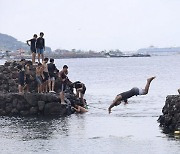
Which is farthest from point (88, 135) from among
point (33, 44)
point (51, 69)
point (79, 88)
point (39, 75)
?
point (33, 44)

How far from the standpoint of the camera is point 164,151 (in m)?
19.7

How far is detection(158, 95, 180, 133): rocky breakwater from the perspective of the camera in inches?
935

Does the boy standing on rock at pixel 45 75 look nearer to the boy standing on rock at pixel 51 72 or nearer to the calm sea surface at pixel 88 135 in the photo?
the boy standing on rock at pixel 51 72

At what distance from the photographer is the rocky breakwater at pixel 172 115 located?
23.8m

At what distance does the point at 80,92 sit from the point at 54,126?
6928 millimetres

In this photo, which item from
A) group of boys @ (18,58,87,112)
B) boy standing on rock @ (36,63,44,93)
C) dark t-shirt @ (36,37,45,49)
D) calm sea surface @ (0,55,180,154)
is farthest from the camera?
dark t-shirt @ (36,37,45,49)

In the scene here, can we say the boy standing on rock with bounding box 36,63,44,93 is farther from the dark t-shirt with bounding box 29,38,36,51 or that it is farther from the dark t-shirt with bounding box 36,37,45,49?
the dark t-shirt with bounding box 29,38,36,51

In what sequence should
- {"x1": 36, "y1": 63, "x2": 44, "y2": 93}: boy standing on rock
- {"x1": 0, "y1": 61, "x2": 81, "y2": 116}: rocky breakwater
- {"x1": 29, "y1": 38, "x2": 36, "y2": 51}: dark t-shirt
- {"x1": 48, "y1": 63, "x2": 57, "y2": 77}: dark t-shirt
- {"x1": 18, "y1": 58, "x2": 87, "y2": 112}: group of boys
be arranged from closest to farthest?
{"x1": 0, "y1": 61, "x2": 81, "y2": 116}: rocky breakwater
{"x1": 36, "y1": 63, "x2": 44, "y2": 93}: boy standing on rock
{"x1": 18, "y1": 58, "x2": 87, "y2": 112}: group of boys
{"x1": 48, "y1": 63, "x2": 57, "y2": 77}: dark t-shirt
{"x1": 29, "y1": 38, "x2": 36, "y2": 51}: dark t-shirt

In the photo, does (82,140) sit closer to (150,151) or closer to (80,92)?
(150,151)

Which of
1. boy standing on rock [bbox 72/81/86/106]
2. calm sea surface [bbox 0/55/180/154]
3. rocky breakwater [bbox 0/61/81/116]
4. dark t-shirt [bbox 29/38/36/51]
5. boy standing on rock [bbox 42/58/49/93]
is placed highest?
dark t-shirt [bbox 29/38/36/51]

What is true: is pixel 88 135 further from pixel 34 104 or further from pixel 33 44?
pixel 33 44

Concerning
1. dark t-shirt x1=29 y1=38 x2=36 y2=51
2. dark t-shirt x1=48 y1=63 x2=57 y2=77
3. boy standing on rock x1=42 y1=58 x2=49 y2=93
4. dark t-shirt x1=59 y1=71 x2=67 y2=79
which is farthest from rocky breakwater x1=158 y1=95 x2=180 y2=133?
dark t-shirt x1=29 y1=38 x2=36 y2=51

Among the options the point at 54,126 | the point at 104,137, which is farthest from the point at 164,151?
the point at 54,126

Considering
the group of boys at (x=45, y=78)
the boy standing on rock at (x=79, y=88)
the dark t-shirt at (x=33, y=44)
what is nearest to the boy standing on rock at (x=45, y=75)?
the group of boys at (x=45, y=78)
